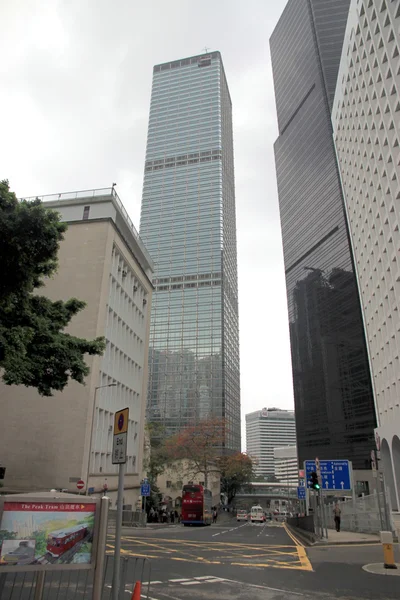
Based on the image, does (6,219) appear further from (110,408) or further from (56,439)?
(110,408)

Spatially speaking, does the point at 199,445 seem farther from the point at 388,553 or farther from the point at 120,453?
the point at 120,453

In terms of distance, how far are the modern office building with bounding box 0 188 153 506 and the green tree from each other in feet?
47.9

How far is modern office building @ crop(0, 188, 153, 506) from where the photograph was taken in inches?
1232

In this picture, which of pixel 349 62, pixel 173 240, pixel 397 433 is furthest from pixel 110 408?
pixel 173 240

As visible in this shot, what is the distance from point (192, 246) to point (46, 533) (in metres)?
115

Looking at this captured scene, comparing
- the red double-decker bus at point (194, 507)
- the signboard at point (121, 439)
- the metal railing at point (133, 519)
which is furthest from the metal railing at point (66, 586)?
the red double-decker bus at point (194, 507)

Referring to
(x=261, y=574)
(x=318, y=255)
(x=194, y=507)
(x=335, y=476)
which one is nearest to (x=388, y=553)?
(x=261, y=574)

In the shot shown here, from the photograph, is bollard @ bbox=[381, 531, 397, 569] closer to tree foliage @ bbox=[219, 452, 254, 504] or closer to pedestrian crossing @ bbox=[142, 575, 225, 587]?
pedestrian crossing @ bbox=[142, 575, 225, 587]

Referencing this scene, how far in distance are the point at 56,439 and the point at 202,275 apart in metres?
84.9

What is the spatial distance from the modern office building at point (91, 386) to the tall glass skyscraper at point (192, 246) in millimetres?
52261

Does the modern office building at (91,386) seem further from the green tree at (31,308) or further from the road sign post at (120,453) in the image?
the road sign post at (120,453)

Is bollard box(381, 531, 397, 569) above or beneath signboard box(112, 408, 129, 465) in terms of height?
beneath

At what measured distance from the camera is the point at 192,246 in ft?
392

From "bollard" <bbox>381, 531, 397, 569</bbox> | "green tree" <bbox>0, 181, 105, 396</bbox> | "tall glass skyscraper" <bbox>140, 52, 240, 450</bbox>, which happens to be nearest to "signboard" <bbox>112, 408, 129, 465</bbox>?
"green tree" <bbox>0, 181, 105, 396</bbox>
